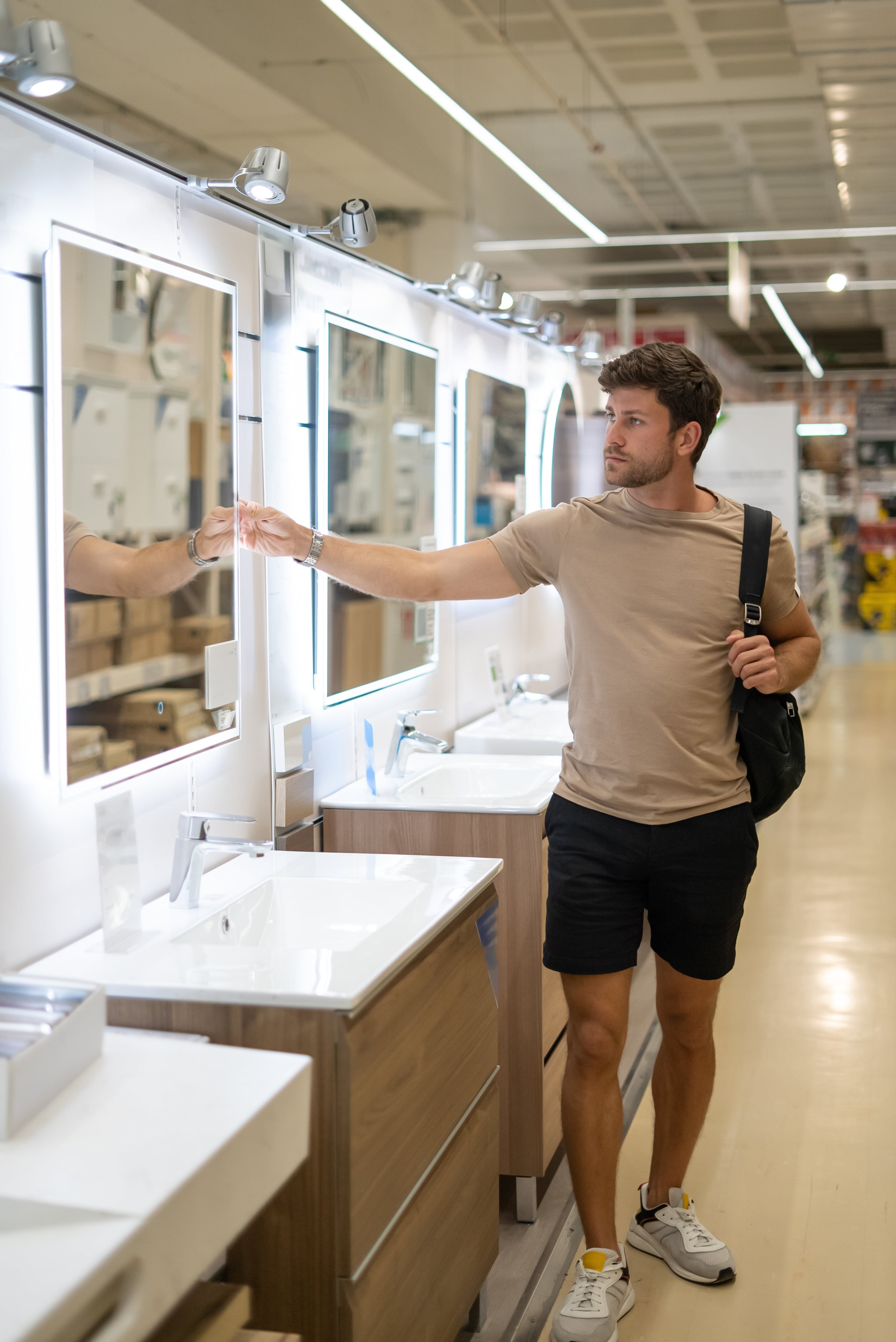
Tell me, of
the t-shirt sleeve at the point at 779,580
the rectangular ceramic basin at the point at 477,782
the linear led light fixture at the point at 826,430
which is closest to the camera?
the t-shirt sleeve at the point at 779,580

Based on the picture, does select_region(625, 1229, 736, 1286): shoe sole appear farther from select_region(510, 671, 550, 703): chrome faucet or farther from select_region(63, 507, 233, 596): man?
select_region(510, 671, 550, 703): chrome faucet

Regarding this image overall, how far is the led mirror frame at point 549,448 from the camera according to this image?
18.5 feet

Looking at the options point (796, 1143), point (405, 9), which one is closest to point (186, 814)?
point (796, 1143)

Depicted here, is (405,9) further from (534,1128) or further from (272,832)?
(534,1128)

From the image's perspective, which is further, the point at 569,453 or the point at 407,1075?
the point at 569,453

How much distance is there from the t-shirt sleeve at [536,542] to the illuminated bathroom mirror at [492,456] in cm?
165

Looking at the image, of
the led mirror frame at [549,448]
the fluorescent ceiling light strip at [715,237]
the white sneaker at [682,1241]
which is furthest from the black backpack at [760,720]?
the fluorescent ceiling light strip at [715,237]

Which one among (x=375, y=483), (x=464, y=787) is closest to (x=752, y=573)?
(x=375, y=483)

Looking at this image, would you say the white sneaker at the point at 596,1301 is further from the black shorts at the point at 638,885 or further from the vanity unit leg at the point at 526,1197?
the black shorts at the point at 638,885

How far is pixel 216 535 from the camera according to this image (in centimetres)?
249

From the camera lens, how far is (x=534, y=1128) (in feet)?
9.77

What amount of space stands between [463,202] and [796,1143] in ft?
10.5

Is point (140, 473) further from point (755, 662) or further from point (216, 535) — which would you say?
point (755, 662)

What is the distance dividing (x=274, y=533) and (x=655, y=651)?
77cm
